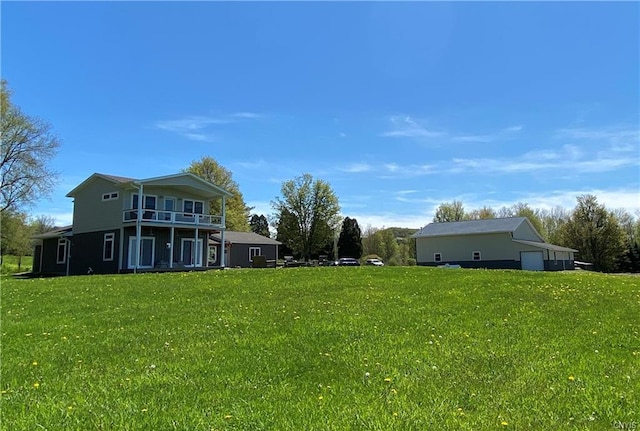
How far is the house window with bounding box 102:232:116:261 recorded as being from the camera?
31.1 metres

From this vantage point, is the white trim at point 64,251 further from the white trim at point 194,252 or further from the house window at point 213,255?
the house window at point 213,255

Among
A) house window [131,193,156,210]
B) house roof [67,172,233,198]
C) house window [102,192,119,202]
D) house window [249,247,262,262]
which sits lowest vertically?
house window [249,247,262,262]

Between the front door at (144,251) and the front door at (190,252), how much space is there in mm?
Result: 2395

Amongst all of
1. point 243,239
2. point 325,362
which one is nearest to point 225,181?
point 243,239

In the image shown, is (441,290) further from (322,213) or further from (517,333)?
(322,213)

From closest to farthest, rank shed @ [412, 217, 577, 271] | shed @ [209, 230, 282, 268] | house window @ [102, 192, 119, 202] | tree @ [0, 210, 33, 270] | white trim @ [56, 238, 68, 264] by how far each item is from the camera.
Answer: house window @ [102, 192, 119, 202] < white trim @ [56, 238, 68, 264] < tree @ [0, 210, 33, 270] < shed @ [209, 230, 282, 268] < shed @ [412, 217, 577, 271]

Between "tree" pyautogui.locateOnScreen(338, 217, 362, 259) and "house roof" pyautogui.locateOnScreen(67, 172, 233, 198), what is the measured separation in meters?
40.1

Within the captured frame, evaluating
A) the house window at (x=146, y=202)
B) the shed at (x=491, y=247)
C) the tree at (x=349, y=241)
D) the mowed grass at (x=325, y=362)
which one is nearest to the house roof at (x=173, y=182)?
the house window at (x=146, y=202)

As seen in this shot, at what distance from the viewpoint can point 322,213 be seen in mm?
68938

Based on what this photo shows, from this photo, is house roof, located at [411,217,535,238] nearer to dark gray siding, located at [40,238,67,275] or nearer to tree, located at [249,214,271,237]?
dark gray siding, located at [40,238,67,275]

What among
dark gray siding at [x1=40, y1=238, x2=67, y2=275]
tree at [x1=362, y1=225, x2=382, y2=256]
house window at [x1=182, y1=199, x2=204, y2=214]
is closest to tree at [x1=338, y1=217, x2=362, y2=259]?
tree at [x1=362, y1=225, x2=382, y2=256]

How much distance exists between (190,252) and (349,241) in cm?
4162

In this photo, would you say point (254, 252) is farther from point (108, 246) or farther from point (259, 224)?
point (259, 224)

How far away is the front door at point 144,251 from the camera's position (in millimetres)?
30344
